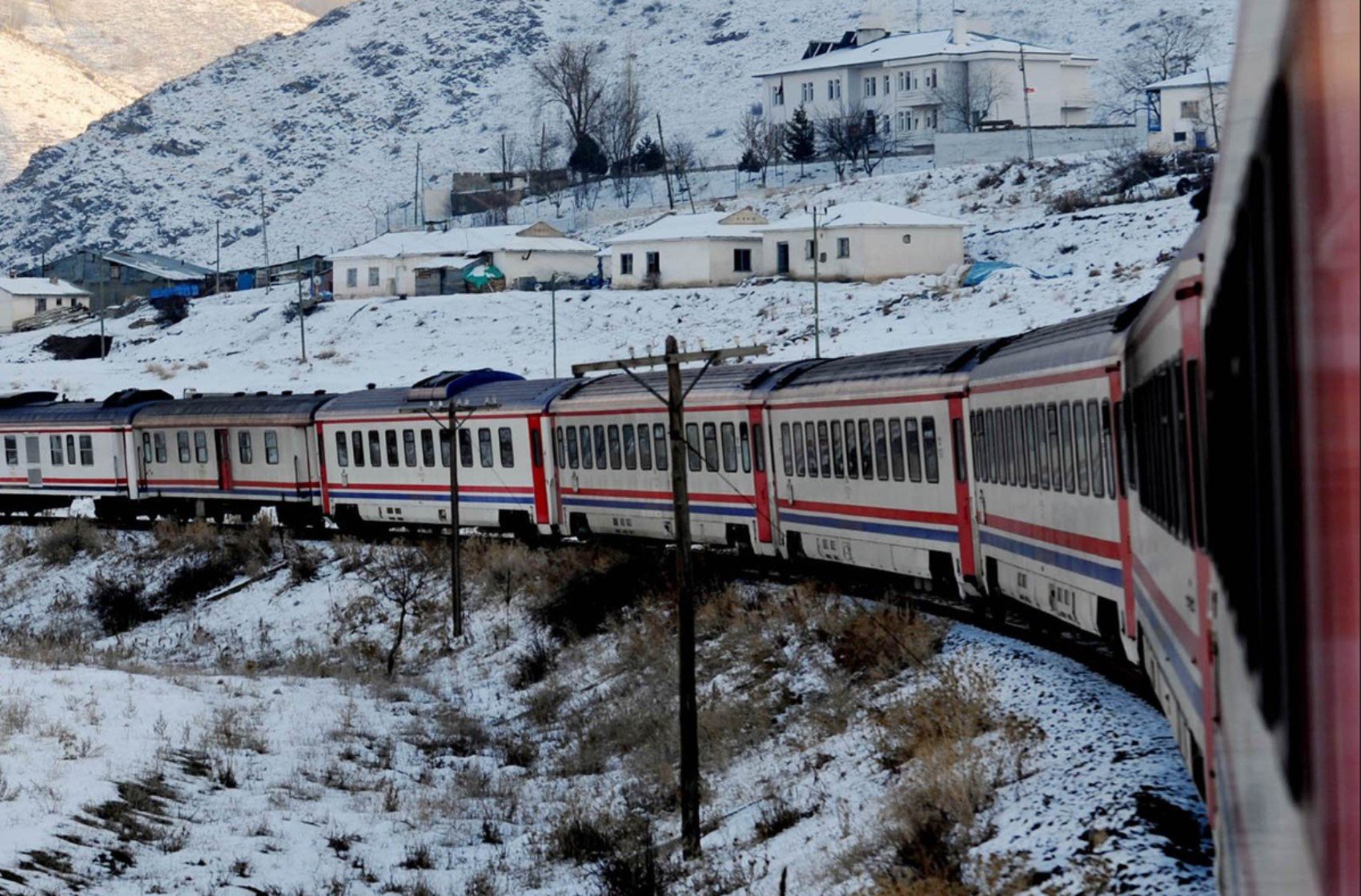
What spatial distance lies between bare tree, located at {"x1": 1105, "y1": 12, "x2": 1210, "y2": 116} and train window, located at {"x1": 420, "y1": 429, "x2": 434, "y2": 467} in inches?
4820

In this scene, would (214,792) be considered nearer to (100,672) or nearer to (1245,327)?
(100,672)

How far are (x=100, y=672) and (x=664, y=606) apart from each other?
8.72 metres

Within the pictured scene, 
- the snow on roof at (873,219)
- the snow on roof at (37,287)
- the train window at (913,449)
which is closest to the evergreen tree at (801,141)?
the snow on roof at (873,219)

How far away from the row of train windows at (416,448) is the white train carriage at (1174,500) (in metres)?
25.4

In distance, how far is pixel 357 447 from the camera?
1658 inches

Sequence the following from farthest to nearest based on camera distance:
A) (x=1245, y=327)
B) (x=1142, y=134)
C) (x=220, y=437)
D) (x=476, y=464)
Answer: (x=1142, y=134) → (x=220, y=437) → (x=476, y=464) → (x=1245, y=327)

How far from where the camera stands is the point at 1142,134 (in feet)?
382

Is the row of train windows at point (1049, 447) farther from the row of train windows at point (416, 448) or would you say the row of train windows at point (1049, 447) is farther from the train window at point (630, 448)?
the row of train windows at point (416, 448)

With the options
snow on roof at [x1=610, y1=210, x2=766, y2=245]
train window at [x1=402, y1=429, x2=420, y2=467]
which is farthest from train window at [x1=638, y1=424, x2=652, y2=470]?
snow on roof at [x1=610, y1=210, x2=766, y2=245]

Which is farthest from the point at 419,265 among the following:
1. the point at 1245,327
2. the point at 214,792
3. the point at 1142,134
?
the point at 1245,327

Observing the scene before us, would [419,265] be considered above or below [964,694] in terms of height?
above

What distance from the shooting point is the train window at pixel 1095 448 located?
48.3ft

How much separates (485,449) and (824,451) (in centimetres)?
1338

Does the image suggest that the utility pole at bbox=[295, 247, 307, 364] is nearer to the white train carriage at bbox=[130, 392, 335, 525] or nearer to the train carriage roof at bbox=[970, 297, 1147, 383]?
the white train carriage at bbox=[130, 392, 335, 525]
